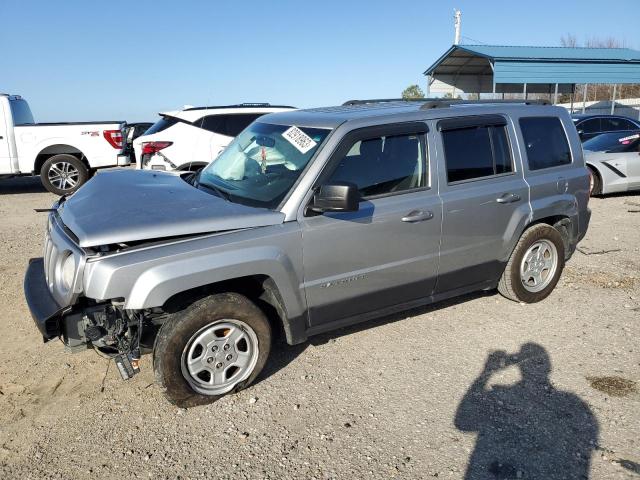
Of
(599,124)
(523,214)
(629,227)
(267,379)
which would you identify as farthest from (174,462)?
(599,124)

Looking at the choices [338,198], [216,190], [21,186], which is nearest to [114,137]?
[21,186]

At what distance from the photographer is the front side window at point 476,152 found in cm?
420

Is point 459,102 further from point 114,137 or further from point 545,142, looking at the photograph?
point 114,137

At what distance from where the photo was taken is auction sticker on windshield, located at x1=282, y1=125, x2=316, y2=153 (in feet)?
12.5

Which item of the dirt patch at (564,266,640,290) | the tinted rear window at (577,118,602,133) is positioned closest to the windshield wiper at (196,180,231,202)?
the dirt patch at (564,266,640,290)

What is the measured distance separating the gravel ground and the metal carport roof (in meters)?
18.3

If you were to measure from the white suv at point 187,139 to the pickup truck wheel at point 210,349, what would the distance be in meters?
6.20

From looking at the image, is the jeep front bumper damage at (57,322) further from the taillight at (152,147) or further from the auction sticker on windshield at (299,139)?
the taillight at (152,147)

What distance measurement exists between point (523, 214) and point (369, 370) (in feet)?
6.64

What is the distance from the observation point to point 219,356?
345 centimetres

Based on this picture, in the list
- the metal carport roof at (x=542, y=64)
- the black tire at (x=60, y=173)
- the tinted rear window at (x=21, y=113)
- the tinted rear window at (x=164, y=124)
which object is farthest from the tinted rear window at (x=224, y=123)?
the metal carport roof at (x=542, y=64)

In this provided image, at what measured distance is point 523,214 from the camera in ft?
15.3

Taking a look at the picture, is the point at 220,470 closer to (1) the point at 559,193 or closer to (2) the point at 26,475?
(2) the point at 26,475

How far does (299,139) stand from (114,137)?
9.74m
